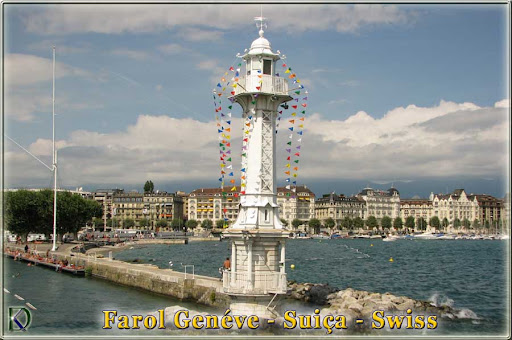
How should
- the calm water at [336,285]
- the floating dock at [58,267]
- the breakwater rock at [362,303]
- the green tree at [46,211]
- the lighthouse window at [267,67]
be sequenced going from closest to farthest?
the lighthouse window at [267,67] → the breakwater rock at [362,303] → the calm water at [336,285] → the floating dock at [58,267] → the green tree at [46,211]

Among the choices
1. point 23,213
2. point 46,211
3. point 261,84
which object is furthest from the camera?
point 46,211

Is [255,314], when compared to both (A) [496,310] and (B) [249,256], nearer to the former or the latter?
(B) [249,256]

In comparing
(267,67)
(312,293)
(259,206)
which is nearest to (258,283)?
(259,206)

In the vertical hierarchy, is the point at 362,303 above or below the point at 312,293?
above

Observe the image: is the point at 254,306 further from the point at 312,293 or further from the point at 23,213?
the point at 23,213

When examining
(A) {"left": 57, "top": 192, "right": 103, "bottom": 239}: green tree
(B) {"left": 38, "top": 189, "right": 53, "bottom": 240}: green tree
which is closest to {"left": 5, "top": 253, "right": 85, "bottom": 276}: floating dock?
(B) {"left": 38, "top": 189, "right": 53, "bottom": 240}: green tree

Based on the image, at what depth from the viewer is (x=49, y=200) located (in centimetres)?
9869

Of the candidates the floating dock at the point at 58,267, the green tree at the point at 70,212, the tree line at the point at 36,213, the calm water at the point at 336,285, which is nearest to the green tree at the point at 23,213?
the tree line at the point at 36,213

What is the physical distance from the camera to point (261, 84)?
92.5 ft

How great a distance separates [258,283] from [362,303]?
43.9ft

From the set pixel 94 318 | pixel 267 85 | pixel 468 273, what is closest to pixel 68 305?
pixel 94 318

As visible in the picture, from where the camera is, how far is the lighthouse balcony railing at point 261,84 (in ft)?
92.7

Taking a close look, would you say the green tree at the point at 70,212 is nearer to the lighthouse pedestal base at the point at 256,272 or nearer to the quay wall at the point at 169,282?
the quay wall at the point at 169,282

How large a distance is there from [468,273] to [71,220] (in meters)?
62.0
